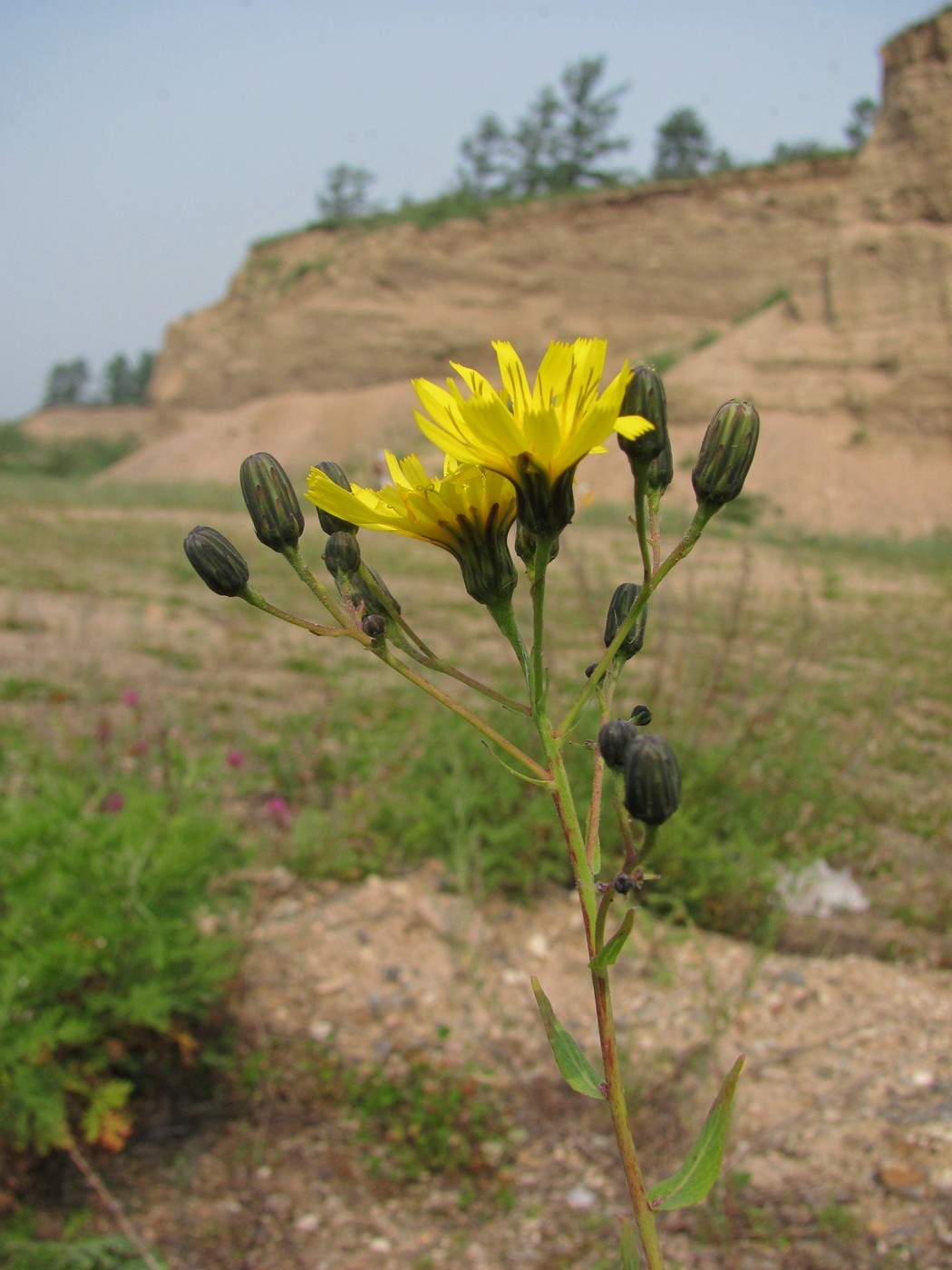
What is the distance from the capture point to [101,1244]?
1.84m

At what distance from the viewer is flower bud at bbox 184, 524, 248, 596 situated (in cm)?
94

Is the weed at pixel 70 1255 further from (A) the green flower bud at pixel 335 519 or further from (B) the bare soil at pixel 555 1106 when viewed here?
(A) the green flower bud at pixel 335 519

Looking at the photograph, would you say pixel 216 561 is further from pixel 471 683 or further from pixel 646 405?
pixel 646 405

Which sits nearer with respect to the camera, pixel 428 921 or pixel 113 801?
pixel 113 801

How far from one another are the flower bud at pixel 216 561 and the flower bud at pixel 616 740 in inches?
14.5

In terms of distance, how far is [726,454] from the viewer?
33.4 inches

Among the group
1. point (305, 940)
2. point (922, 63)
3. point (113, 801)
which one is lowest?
point (305, 940)

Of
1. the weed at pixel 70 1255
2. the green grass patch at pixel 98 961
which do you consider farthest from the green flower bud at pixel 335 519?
the weed at pixel 70 1255

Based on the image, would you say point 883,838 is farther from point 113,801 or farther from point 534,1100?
point 113,801

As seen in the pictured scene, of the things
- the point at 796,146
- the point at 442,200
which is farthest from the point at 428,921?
the point at 796,146

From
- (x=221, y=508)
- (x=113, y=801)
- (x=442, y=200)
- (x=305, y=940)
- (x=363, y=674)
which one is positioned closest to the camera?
(x=113, y=801)

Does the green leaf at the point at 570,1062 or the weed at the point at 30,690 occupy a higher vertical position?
the green leaf at the point at 570,1062

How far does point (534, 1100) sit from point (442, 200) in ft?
106

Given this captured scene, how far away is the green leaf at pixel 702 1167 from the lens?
765 millimetres
